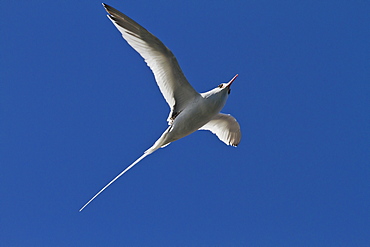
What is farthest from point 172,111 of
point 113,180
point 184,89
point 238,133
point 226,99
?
point 238,133

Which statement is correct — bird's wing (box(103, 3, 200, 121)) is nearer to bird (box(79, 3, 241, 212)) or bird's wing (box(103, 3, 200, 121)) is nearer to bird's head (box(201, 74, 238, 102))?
bird (box(79, 3, 241, 212))

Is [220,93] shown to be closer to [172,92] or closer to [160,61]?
[172,92]

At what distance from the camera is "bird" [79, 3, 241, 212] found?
920 centimetres

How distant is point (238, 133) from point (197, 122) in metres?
3.00

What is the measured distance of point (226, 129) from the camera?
41.6ft

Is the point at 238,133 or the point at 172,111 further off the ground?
the point at 238,133

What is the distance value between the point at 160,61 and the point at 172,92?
2.99 ft

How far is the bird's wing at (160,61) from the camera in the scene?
8.97m

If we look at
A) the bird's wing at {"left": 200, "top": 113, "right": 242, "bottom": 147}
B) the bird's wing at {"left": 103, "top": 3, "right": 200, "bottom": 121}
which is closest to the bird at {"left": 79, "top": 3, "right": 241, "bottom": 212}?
the bird's wing at {"left": 103, "top": 3, "right": 200, "bottom": 121}

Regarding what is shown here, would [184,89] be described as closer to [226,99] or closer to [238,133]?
[226,99]

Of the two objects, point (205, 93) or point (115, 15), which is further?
point (205, 93)

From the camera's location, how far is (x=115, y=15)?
8812 millimetres

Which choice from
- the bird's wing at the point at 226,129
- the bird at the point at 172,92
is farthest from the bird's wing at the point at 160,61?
the bird's wing at the point at 226,129

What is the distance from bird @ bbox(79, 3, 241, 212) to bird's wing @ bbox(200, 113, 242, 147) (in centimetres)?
219
